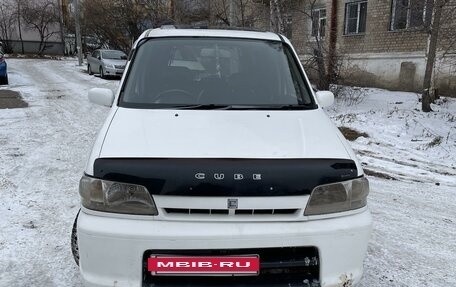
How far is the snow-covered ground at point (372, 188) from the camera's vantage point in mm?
3346

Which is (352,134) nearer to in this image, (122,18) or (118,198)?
(118,198)

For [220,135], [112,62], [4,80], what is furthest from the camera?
[112,62]

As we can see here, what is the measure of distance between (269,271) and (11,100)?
12099 millimetres

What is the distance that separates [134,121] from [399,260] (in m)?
2.43

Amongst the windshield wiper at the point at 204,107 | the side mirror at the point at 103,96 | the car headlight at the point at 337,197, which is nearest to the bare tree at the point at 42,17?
the side mirror at the point at 103,96

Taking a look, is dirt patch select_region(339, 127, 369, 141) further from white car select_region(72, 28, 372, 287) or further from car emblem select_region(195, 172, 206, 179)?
car emblem select_region(195, 172, 206, 179)

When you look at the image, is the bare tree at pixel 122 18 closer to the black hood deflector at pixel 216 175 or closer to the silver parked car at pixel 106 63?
the silver parked car at pixel 106 63

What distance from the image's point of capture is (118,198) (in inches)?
92.6

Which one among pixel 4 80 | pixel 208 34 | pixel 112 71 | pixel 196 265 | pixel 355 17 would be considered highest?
pixel 355 17

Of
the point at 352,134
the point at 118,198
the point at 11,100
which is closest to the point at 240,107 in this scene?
the point at 118,198

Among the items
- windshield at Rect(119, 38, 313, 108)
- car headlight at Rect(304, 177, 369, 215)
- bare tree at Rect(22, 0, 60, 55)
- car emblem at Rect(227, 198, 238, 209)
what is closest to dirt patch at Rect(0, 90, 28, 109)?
windshield at Rect(119, 38, 313, 108)

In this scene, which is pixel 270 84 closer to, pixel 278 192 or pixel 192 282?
pixel 278 192

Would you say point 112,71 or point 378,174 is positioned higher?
point 112,71

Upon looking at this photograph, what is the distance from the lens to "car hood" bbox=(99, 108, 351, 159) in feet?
8.02
